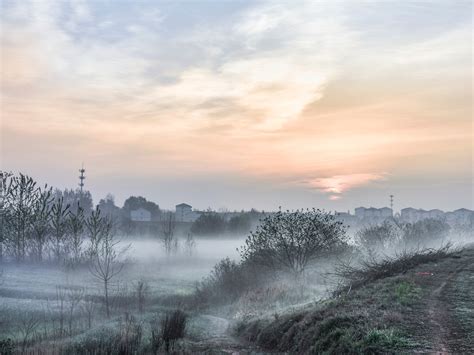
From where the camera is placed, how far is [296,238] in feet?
96.0

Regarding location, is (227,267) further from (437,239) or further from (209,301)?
(437,239)

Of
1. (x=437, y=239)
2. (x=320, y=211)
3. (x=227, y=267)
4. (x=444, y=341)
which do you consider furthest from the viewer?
(x=437, y=239)

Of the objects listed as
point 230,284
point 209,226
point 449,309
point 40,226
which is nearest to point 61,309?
point 230,284

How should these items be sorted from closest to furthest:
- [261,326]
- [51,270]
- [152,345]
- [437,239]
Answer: [152,345]
[261,326]
[51,270]
[437,239]

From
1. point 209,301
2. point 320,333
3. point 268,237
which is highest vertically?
point 268,237

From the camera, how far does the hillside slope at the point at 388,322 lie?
38.1ft

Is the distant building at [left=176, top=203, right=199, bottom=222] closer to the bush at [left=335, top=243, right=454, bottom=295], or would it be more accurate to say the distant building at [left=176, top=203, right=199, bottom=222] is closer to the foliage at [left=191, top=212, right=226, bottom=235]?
the foliage at [left=191, top=212, right=226, bottom=235]

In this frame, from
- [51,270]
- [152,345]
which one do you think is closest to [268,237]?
[152,345]

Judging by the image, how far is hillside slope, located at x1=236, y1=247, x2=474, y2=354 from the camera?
11.6 metres

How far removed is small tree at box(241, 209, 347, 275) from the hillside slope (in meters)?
8.53

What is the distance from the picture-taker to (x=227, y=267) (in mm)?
34500

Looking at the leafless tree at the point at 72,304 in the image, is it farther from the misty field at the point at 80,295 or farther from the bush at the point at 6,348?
the bush at the point at 6,348

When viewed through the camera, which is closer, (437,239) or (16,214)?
(16,214)

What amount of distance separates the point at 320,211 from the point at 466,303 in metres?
16.3
